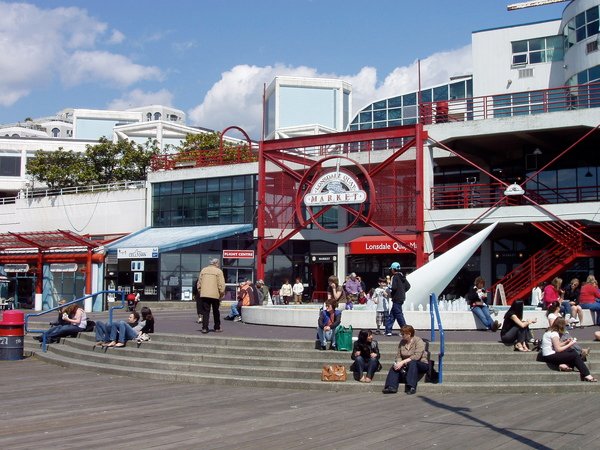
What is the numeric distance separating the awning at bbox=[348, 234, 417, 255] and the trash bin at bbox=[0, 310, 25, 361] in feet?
70.5

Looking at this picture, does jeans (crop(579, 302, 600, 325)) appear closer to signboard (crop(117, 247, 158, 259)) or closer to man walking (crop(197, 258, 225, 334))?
man walking (crop(197, 258, 225, 334))

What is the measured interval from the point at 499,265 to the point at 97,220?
969 inches

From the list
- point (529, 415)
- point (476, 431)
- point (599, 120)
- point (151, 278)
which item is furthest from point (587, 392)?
point (151, 278)

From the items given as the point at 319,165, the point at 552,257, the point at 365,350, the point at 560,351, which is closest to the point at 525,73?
the point at 319,165

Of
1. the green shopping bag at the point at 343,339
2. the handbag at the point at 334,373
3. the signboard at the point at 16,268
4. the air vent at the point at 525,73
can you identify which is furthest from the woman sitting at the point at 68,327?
the air vent at the point at 525,73

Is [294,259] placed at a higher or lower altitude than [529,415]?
higher

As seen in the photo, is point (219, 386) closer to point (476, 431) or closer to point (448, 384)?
point (448, 384)

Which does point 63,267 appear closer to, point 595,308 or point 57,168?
point 57,168

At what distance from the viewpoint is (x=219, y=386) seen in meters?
13.4

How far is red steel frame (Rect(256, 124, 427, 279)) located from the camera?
1235 inches

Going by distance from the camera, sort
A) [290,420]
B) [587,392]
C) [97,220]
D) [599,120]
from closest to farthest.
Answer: [290,420] < [587,392] < [599,120] < [97,220]

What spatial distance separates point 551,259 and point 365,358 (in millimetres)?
18826

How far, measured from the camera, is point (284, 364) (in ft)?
46.7

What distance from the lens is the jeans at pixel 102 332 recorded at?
16922mm
